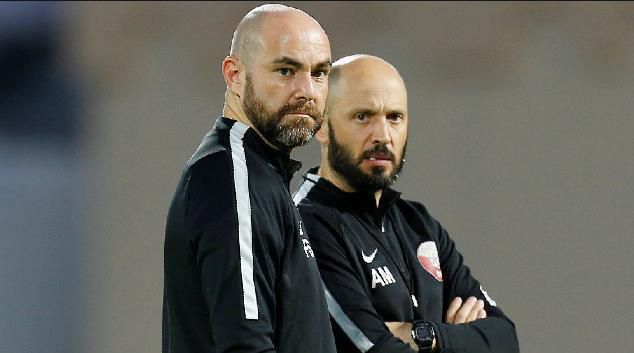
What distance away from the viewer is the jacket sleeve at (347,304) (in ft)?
7.19

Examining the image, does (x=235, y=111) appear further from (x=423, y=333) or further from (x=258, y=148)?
(x=423, y=333)

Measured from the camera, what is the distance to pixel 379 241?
2.40m

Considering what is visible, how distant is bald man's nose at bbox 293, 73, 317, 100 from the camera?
5.97ft

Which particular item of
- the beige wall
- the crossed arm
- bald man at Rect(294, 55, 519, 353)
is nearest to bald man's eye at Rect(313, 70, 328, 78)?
bald man at Rect(294, 55, 519, 353)

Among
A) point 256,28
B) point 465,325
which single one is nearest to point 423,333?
point 465,325

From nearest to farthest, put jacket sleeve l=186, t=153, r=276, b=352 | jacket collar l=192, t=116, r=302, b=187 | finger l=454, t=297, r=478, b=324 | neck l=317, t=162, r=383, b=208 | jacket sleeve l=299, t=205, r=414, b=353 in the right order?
jacket sleeve l=186, t=153, r=276, b=352 < jacket collar l=192, t=116, r=302, b=187 < jacket sleeve l=299, t=205, r=414, b=353 < finger l=454, t=297, r=478, b=324 < neck l=317, t=162, r=383, b=208

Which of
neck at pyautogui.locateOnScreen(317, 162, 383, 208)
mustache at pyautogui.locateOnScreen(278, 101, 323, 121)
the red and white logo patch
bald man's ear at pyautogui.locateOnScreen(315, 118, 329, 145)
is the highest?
mustache at pyautogui.locateOnScreen(278, 101, 323, 121)

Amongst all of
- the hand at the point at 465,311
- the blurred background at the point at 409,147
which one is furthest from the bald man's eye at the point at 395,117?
the blurred background at the point at 409,147

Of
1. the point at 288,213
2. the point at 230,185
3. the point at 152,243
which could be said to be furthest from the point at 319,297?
the point at 152,243

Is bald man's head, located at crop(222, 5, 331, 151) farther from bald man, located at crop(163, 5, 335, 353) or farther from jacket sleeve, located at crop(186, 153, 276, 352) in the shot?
jacket sleeve, located at crop(186, 153, 276, 352)

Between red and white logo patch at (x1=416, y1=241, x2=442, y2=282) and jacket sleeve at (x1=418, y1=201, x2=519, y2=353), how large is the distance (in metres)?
0.04

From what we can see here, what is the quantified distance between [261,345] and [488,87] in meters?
3.01

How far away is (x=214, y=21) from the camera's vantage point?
4555 millimetres

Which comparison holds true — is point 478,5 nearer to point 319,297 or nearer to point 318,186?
point 318,186
